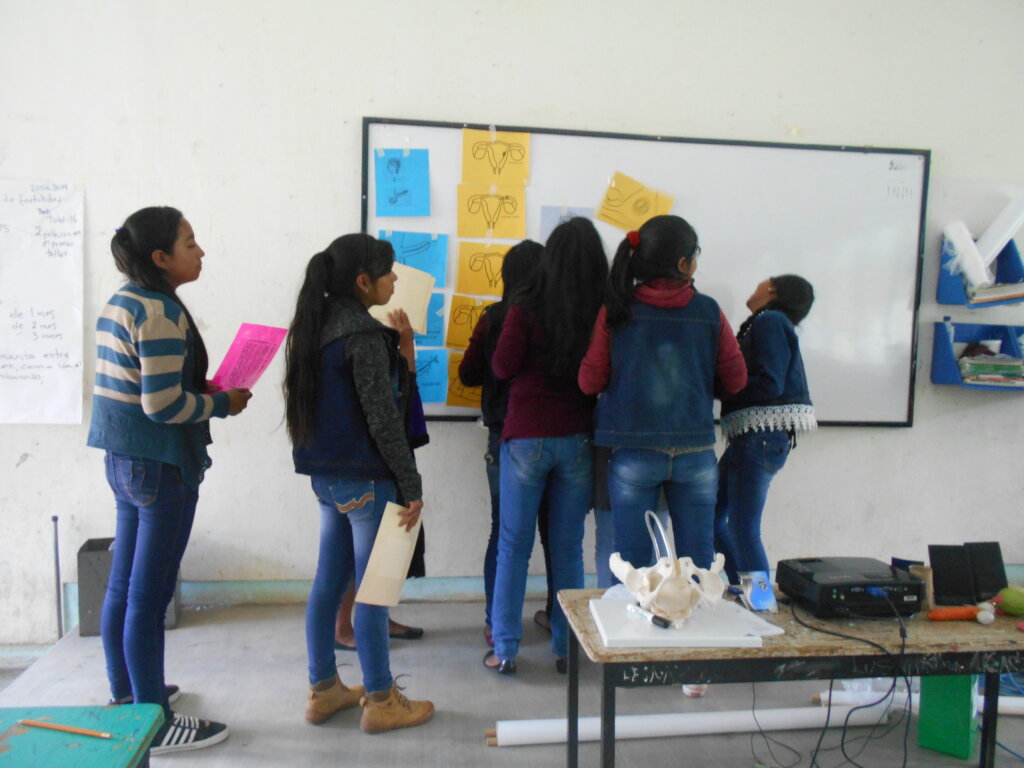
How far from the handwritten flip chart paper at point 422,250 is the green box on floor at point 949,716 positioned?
202 cm

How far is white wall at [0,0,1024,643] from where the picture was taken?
257cm

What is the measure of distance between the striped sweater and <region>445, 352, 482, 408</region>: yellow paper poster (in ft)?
3.68

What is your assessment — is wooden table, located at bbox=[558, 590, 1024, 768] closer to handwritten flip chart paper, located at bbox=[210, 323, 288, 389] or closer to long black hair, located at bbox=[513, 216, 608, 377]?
long black hair, located at bbox=[513, 216, 608, 377]

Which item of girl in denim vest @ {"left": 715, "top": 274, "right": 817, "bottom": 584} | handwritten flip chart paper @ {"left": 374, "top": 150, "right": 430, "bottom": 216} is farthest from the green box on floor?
handwritten flip chart paper @ {"left": 374, "top": 150, "right": 430, "bottom": 216}

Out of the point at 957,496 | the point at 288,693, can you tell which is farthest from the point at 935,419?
the point at 288,693

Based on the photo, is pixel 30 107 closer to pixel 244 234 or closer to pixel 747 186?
pixel 244 234

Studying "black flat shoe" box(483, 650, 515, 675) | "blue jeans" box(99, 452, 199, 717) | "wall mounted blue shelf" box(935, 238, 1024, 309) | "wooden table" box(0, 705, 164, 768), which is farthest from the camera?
"wall mounted blue shelf" box(935, 238, 1024, 309)

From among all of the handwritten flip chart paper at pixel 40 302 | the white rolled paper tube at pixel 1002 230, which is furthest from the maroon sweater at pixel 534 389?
the white rolled paper tube at pixel 1002 230

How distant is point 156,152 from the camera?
2.60 m

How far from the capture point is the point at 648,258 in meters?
1.85

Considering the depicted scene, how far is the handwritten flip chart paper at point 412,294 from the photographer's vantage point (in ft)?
7.38

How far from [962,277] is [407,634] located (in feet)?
8.69

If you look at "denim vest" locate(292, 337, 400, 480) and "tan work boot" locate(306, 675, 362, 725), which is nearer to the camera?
"denim vest" locate(292, 337, 400, 480)

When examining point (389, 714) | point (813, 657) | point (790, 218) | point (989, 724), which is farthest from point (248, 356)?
point (790, 218)
